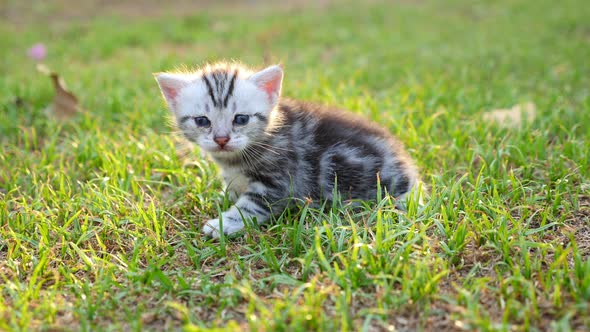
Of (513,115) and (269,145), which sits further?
(513,115)

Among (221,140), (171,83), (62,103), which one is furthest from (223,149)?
(62,103)

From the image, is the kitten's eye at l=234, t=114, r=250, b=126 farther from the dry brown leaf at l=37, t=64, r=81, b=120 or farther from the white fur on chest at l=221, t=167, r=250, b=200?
the dry brown leaf at l=37, t=64, r=81, b=120

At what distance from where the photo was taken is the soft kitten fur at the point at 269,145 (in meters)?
3.26

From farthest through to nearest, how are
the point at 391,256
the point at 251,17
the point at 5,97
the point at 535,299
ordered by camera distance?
the point at 251,17 → the point at 5,97 → the point at 391,256 → the point at 535,299

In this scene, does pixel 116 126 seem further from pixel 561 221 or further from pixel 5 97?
pixel 561 221

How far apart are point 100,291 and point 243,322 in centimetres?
75

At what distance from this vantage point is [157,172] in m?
4.07

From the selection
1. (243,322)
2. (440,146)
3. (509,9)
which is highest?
(509,9)

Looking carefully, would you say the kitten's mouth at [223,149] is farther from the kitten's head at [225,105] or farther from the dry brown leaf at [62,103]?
the dry brown leaf at [62,103]

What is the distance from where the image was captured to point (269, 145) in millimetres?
3377

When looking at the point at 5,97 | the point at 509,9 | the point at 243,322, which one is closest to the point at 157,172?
the point at 243,322

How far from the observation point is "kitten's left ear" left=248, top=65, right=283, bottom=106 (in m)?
3.30

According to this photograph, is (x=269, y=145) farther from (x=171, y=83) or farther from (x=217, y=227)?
(x=171, y=83)

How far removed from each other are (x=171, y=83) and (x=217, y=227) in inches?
39.2
